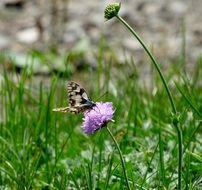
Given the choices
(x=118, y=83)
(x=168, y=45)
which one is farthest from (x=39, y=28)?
(x=118, y=83)

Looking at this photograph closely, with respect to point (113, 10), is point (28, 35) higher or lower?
lower

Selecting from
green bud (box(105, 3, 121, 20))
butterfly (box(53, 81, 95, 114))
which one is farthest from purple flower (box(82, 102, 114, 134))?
green bud (box(105, 3, 121, 20))

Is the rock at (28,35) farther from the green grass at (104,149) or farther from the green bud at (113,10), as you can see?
the green bud at (113,10)

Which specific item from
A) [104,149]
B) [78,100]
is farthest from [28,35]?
[78,100]

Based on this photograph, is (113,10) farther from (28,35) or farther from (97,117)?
(28,35)

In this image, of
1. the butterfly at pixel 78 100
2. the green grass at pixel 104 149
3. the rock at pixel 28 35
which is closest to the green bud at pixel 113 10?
the butterfly at pixel 78 100

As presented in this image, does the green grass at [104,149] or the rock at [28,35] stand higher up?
the rock at [28,35]

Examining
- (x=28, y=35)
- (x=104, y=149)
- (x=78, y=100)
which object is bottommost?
(x=104, y=149)

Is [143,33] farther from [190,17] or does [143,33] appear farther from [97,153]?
[97,153]
